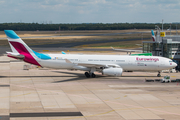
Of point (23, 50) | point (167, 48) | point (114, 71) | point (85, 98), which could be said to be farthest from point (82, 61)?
point (167, 48)

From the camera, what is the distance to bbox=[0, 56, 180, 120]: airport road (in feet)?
89.5

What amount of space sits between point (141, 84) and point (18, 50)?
2358 cm

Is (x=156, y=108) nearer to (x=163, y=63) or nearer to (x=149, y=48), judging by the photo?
(x=163, y=63)

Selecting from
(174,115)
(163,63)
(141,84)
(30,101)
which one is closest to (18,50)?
(30,101)

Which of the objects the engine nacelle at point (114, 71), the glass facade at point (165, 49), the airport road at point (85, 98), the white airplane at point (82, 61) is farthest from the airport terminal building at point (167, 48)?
the engine nacelle at point (114, 71)

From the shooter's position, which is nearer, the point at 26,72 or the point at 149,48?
the point at 26,72

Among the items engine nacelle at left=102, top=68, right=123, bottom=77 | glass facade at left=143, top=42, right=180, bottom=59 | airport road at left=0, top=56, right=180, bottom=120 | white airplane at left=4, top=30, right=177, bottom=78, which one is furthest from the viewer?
glass facade at left=143, top=42, right=180, bottom=59

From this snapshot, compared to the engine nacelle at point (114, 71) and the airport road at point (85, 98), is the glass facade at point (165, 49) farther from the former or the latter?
the engine nacelle at point (114, 71)

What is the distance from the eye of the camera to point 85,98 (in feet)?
112

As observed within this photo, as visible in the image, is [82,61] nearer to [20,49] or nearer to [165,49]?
[20,49]

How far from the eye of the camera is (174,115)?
2753 centimetres

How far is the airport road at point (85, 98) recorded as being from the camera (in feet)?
89.5

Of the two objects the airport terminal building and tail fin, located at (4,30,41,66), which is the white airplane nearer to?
tail fin, located at (4,30,41,66)

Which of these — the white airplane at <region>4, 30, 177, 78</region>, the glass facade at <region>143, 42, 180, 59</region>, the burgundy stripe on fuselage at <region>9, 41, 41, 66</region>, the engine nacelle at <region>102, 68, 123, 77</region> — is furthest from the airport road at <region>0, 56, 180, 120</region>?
the glass facade at <region>143, 42, 180, 59</region>
